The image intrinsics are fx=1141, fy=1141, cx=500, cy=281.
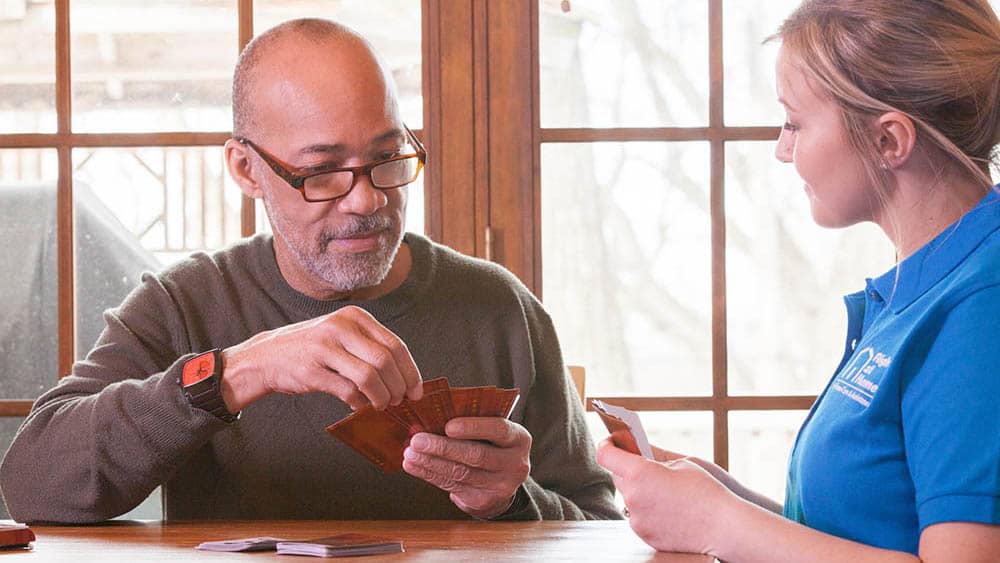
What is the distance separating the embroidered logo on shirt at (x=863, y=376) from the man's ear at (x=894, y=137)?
22 cm

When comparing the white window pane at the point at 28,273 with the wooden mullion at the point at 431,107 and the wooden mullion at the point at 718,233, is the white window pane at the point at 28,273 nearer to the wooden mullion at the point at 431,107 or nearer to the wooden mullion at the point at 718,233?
the wooden mullion at the point at 431,107

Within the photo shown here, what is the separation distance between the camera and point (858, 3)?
53.4 inches

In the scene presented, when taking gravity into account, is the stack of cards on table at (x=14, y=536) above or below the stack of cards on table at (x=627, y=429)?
below

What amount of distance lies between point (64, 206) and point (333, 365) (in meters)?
1.89

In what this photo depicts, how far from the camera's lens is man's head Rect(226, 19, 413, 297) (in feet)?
6.42

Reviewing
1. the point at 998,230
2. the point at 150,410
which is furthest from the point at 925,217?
the point at 150,410

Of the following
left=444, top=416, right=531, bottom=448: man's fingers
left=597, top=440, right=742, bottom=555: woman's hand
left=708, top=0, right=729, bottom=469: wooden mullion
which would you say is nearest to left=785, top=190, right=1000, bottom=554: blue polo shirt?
left=597, top=440, right=742, bottom=555: woman's hand

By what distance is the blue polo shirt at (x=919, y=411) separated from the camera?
1119 mm

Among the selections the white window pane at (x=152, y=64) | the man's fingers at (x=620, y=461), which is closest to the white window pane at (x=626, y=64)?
the white window pane at (x=152, y=64)

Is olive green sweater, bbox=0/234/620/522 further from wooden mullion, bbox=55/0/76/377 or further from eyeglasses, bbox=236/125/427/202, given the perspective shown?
wooden mullion, bbox=55/0/76/377

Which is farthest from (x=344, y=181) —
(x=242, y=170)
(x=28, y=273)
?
(x=28, y=273)

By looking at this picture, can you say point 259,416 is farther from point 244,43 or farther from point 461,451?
point 244,43

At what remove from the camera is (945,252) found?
50.1 inches

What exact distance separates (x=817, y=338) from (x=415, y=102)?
1.25 metres
